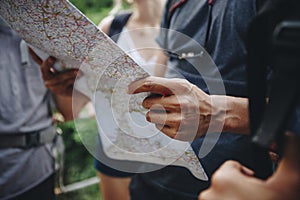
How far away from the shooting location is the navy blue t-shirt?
37.7 inches

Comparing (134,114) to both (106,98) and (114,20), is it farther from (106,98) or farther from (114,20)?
(114,20)

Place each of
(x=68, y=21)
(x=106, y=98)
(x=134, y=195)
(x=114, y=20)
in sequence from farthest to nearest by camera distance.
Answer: (x=114, y=20), (x=134, y=195), (x=106, y=98), (x=68, y=21)

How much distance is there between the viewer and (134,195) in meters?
1.28

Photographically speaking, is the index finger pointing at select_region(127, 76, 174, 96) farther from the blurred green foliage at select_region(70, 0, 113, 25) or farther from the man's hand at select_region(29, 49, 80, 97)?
the blurred green foliage at select_region(70, 0, 113, 25)

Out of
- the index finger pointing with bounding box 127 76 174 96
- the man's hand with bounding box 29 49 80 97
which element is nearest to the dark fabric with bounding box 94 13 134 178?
the man's hand with bounding box 29 49 80 97

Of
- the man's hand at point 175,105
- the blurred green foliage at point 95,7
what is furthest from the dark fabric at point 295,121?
the blurred green foliage at point 95,7

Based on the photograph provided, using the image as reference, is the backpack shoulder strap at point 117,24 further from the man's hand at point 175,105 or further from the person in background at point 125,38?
the man's hand at point 175,105

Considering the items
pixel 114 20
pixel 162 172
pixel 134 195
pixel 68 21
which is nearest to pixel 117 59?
pixel 68 21

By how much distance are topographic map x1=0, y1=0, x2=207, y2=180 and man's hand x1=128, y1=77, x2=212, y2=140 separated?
0.03 metres

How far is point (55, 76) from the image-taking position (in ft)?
4.29

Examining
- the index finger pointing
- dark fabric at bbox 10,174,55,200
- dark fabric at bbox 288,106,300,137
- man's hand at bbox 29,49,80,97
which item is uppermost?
dark fabric at bbox 288,106,300,137

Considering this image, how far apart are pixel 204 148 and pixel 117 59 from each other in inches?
14.7

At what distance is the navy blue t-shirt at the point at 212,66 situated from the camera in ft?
3.14

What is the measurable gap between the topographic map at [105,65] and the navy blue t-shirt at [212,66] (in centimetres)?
10
